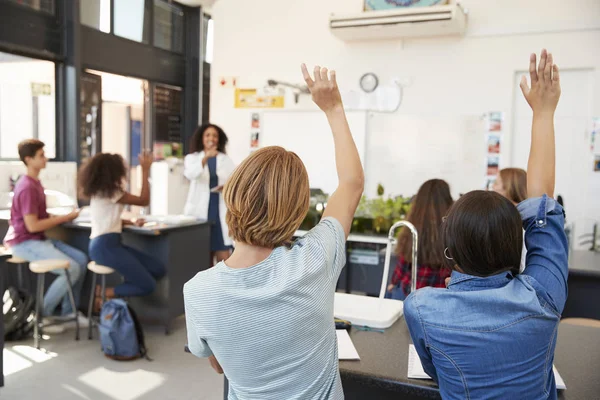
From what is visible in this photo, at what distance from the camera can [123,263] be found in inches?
148

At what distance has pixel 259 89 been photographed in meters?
6.90

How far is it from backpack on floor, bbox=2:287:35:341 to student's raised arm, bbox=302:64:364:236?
3.26 m

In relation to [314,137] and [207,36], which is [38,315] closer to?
[314,137]

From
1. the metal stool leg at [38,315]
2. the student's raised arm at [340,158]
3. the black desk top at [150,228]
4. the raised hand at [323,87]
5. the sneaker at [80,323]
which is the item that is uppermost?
the raised hand at [323,87]

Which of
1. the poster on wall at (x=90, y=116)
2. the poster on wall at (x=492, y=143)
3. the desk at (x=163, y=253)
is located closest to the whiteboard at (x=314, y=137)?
the poster on wall at (x=492, y=143)

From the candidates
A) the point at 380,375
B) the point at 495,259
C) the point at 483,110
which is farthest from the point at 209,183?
the point at 495,259

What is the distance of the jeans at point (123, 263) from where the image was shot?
3.76 metres

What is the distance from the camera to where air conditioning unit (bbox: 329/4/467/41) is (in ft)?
18.3

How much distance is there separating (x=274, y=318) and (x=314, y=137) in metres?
5.53

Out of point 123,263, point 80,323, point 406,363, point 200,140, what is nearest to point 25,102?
point 200,140

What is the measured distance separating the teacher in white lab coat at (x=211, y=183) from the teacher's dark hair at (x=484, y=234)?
3760 mm

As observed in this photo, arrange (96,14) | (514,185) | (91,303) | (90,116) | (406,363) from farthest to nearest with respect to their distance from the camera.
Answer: (96,14) → (90,116) → (91,303) → (514,185) → (406,363)

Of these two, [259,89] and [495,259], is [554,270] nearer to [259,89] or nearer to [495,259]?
[495,259]

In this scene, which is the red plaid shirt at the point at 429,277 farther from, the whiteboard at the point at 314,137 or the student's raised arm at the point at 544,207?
the whiteboard at the point at 314,137
